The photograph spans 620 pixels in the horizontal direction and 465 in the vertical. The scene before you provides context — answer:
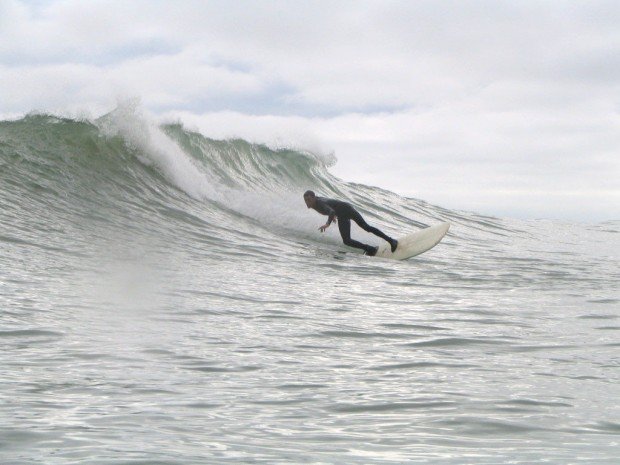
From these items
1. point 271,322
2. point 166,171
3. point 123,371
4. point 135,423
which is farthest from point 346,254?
point 135,423

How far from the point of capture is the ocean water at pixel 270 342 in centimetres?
327

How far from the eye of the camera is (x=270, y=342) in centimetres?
545

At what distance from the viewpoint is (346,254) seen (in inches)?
475

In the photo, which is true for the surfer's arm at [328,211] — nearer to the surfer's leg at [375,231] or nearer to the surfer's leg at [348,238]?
the surfer's leg at [348,238]

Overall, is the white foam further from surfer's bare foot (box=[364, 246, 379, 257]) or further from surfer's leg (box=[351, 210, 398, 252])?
surfer's bare foot (box=[364, 246, 379, 257])

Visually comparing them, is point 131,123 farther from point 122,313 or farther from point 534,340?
point 534,340

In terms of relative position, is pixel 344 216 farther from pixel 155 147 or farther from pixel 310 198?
pixel 155 147

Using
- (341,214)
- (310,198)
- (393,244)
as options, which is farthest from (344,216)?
(393,244)

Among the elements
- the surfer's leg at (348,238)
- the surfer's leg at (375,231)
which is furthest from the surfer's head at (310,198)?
the surfer's leg at (375,231)

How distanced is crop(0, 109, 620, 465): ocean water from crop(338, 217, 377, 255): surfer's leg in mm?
403

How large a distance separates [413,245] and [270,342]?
691cm

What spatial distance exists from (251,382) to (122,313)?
2.07 m

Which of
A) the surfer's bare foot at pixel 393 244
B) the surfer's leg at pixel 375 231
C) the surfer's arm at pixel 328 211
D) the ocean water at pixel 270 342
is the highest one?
the surfer's arm at pixel 328 211

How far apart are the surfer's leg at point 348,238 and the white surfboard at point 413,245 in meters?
0.12
